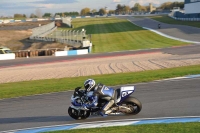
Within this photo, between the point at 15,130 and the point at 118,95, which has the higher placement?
the point at 118,95

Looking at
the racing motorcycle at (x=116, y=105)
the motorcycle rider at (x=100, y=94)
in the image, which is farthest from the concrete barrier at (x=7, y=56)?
the motorcycle rider at (x=100, y=94)

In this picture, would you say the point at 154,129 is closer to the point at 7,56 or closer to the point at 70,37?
the point at 7,56

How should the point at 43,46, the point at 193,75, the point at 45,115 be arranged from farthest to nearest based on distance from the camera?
the point at 43,46 < the point at 193,75 < the point at 45,115

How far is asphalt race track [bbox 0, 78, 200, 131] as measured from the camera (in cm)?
1152

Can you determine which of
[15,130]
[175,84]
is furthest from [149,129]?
[175,84]

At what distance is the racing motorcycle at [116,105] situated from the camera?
1119 centimetres

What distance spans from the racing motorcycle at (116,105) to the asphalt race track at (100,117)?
231mm

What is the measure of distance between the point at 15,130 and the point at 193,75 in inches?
448

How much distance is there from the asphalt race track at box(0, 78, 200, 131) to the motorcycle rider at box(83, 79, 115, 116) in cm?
52

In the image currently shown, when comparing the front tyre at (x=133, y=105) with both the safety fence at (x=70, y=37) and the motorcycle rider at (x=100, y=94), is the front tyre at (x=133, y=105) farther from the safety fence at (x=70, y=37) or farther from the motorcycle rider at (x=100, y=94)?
the safety fence at (x=70, y=37)

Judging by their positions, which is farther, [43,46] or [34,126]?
[43,46]

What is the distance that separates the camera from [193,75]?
19.0 meters

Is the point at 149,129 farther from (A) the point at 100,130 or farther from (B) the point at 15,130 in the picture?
(B) the point at 15,130

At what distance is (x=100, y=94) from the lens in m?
11.1
